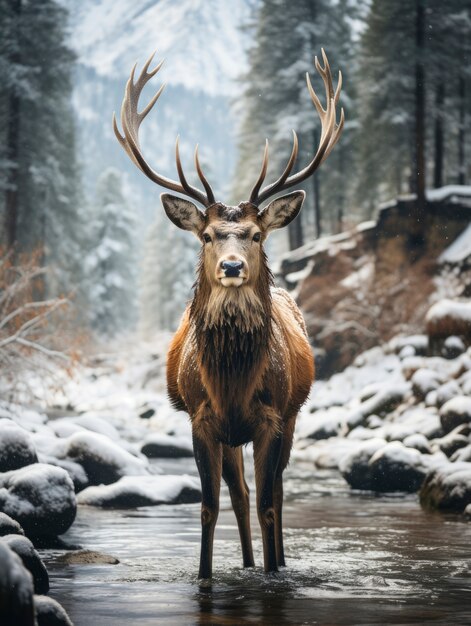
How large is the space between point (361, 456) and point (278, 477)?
6.76m

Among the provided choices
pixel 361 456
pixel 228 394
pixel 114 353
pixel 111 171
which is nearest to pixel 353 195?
pixel 114 353

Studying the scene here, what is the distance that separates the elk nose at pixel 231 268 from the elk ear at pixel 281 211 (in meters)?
0.79

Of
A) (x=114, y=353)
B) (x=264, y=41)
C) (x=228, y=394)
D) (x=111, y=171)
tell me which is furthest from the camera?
(x=111, y=171)

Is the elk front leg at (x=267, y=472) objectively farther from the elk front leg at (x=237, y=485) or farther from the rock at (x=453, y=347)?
the rock at (x=453, y=347)

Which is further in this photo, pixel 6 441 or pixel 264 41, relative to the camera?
pixel 264 41

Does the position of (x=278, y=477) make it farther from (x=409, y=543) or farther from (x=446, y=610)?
(x=446, y=610)

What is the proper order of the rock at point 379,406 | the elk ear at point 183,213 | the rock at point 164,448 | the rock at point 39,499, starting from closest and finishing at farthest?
the elk ear at point 183,213 → the rock at point 39,499 → the rock at point 164,448 → the rock at point 379,406

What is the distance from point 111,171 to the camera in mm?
56312

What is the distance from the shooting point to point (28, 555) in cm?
612

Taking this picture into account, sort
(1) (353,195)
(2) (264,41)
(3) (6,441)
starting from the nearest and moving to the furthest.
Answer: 1. (3) (6,441)
2. (2) (264,41)
3. (1) (353,195)

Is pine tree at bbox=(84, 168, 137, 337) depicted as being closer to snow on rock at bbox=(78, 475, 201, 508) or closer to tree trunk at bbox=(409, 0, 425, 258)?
tree trunk at bbox=(409, 0, 425, 258)

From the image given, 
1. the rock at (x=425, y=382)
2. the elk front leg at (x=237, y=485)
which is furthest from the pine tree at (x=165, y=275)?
the elk front leg at (x=237, y=485)

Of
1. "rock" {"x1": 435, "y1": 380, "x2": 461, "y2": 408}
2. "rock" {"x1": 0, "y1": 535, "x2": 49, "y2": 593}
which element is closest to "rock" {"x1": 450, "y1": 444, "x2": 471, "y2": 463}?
"rock" {"x1": 435, "y1": 380, "x2": 461, "y2": 408}

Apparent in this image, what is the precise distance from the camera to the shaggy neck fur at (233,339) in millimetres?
6980
